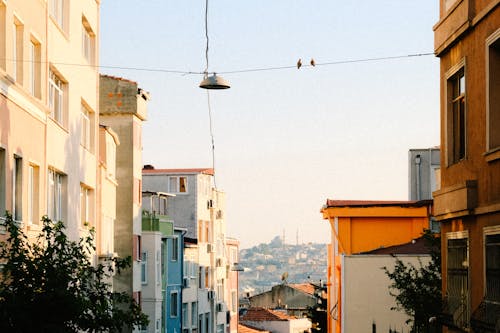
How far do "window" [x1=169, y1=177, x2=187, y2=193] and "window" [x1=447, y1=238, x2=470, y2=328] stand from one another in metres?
51.5

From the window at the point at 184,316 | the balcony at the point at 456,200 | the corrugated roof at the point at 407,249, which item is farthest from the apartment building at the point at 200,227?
the balcony at the point at 456,200

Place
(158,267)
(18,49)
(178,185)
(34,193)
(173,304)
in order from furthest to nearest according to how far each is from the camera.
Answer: (178,185)
(173,304)
(158,267)
(34,193)
(18,49)

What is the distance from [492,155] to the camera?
55.6ft

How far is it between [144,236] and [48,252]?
32.1 m

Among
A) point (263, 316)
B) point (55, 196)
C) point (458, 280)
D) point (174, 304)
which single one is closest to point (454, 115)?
point (458, 280)

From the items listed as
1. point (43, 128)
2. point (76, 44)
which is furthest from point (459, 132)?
point (76, 44)

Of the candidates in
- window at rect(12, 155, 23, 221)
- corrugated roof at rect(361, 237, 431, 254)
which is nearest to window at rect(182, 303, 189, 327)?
corrugated roof at rect(361, 237, 431, 254)

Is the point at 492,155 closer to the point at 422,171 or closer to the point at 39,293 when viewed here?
the point at 39,293

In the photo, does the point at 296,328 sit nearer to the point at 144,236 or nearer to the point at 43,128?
the point at 144,236

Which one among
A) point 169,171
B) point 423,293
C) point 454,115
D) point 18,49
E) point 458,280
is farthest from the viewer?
point 169,171

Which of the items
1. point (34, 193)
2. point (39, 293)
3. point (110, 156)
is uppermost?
point (110, 156)

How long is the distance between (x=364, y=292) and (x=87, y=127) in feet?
32.1

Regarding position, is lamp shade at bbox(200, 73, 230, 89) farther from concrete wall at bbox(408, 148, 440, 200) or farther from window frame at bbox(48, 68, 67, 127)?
concrete wall at bbox(408, 148, 440, 200)

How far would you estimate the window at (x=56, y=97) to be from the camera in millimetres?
27677
